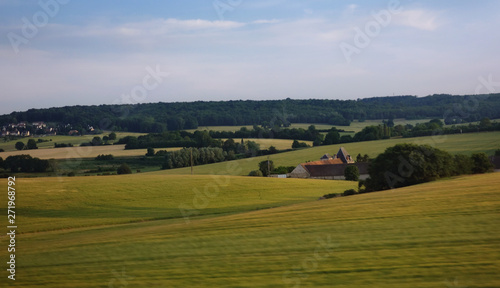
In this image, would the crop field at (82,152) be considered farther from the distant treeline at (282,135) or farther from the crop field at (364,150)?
the crop field at (364,150)

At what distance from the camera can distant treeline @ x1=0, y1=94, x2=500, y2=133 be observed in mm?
99438

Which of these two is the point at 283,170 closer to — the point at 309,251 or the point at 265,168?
the point at 265,168

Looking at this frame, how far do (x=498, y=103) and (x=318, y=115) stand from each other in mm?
48568

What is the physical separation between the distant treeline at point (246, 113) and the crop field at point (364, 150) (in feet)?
92.1

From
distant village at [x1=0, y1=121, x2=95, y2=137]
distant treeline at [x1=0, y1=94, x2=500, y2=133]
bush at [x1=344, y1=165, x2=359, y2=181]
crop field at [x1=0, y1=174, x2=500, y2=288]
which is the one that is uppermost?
distant treeline at [x1=0, y1=94, x2=500, y2=133]

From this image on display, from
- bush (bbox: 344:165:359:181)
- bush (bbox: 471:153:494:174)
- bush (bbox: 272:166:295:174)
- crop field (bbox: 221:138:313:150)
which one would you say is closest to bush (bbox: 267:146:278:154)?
crop field (bbox: 221:138:313:150)

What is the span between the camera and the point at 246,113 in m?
141

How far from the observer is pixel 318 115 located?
5374 inches

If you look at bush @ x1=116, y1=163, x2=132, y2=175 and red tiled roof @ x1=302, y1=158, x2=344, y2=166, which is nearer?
bush @ x1=116, y1=163, x2=132, y2=175

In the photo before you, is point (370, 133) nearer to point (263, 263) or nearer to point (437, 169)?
point (437, 169)

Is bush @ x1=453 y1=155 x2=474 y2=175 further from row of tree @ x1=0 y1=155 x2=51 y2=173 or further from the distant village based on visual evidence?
the distant village

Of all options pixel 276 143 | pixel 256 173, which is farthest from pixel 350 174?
pixel 276 143

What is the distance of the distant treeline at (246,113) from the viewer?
3915 inches

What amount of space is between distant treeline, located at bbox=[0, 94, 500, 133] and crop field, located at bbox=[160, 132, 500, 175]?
92.1ft
